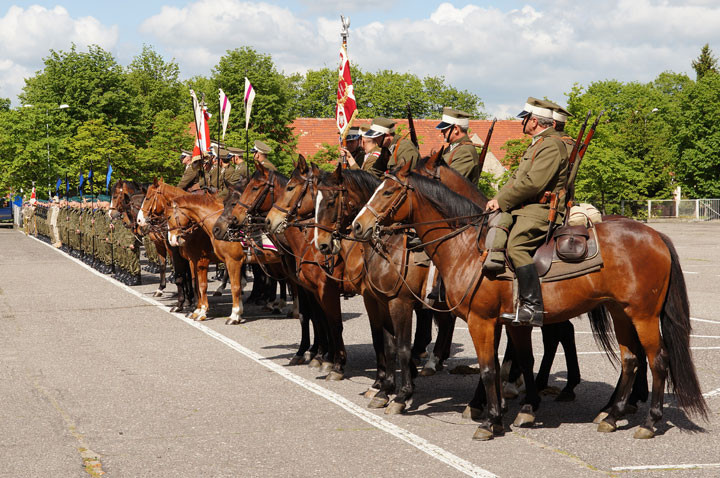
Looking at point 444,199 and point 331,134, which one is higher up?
point 331,134

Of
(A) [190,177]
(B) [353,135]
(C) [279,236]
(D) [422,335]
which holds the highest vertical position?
(B) [353,135]

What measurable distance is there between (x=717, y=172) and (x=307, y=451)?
61.6 metres

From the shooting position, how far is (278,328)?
13781 mm

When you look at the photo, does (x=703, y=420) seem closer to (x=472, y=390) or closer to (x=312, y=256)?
(x=472, y=390)

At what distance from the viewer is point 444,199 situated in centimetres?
758

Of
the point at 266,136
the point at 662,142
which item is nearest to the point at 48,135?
the point at 266,136

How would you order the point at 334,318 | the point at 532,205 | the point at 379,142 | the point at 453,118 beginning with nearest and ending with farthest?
1. the point at 532,205
2. the point at 453,118
3. the point at 379,142
4. the point at 334,318

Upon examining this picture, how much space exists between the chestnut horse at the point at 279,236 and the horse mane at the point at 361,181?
1732 millimetres

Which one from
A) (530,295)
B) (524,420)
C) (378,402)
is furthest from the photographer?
(378,402)

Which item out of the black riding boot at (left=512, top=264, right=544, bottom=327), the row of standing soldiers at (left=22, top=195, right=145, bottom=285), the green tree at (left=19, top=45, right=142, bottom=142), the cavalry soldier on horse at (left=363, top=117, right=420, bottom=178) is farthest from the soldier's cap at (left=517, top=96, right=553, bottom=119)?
the green tree at (left=19, top=45, right=142, bottom=142)

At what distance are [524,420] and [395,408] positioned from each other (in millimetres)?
1234

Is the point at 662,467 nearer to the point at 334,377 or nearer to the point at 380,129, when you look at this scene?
the point at 334,377

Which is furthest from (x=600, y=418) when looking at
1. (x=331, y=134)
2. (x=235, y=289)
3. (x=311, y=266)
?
(x=331, y=134)

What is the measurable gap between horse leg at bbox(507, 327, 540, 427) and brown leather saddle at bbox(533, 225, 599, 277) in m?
1.15
